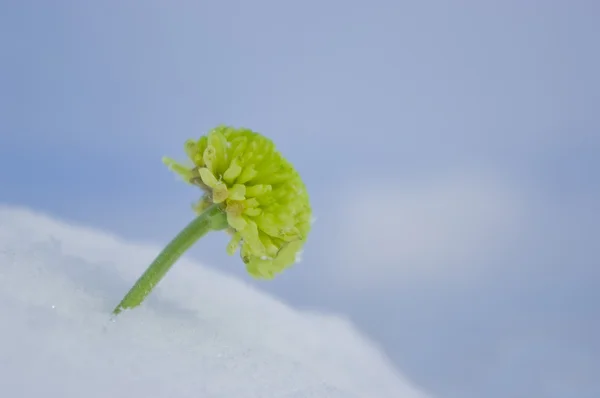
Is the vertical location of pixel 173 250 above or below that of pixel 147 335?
above

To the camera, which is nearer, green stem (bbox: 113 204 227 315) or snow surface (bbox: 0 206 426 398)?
snow surface (bbox: 0 206 426 398)

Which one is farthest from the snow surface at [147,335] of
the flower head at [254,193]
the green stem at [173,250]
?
the flower head at [254,193]

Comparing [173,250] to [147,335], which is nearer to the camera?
[147,335]

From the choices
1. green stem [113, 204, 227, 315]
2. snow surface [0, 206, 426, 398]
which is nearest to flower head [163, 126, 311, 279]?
green stem [113, 204, 227, 315]

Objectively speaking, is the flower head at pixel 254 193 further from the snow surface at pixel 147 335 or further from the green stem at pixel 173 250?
the snow surface at pixel 147 335

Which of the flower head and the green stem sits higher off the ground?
the flower head

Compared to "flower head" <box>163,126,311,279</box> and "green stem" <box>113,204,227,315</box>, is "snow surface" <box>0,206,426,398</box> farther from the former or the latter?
"flower head" <box>163,126,311,279</box>
